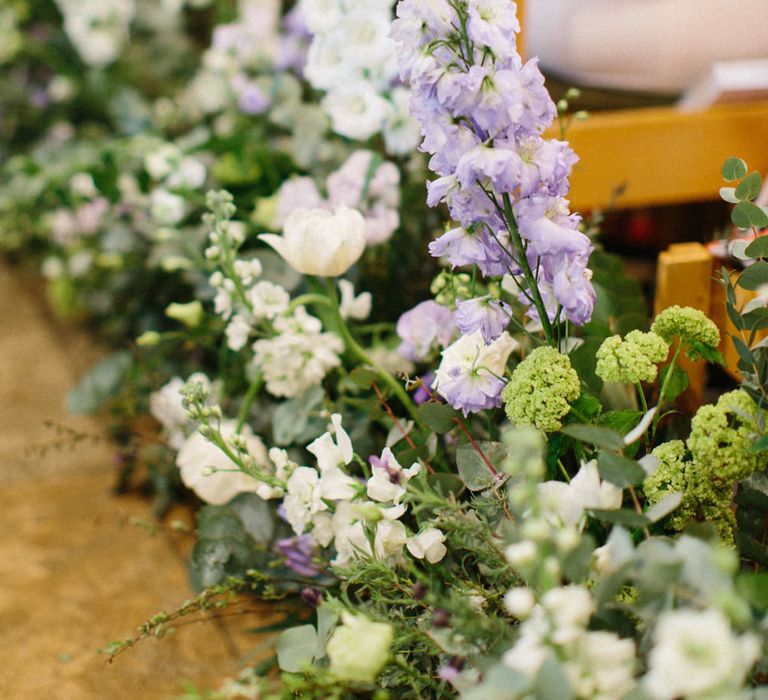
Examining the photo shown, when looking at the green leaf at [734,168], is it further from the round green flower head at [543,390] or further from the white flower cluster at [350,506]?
the white flower cluster at [350,506]

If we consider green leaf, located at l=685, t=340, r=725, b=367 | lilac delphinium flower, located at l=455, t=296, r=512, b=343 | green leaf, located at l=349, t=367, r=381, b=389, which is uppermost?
lilac delphinium flower, located at l=455, t=296, r=512, b=343

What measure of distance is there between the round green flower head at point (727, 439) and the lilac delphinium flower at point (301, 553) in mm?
365

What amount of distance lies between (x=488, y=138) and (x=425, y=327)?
0.30 metres

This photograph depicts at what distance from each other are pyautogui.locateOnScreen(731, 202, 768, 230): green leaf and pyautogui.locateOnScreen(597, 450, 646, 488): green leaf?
0.79ft

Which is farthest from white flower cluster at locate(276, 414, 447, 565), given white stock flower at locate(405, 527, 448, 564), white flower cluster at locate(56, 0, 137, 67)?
white flower cluster at locate(56, 0, 137, 67)

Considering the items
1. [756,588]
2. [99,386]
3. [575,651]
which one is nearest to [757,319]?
[756,588]

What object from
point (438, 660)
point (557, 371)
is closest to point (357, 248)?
point (557, 371)

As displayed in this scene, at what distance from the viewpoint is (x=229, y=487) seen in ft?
2.75

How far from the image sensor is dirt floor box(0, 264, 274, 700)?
0.86 metres

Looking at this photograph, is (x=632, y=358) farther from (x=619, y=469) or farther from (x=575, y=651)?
(x=575, y=651)

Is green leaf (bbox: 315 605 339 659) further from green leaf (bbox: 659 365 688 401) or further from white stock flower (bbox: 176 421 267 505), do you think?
green leaf (bbox: 659 365 688 401)

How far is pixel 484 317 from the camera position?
613mm

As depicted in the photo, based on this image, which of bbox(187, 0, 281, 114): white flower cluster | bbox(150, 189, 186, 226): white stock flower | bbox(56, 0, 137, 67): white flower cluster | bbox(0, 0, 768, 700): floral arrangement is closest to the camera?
bbox(0, 0, 768, 700): floral arrangement

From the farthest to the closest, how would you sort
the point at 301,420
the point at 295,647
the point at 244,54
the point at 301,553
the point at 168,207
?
the point at 244,54, the point at 168,207, the point at 301,420, the point at 301,553, the point at 295,647
